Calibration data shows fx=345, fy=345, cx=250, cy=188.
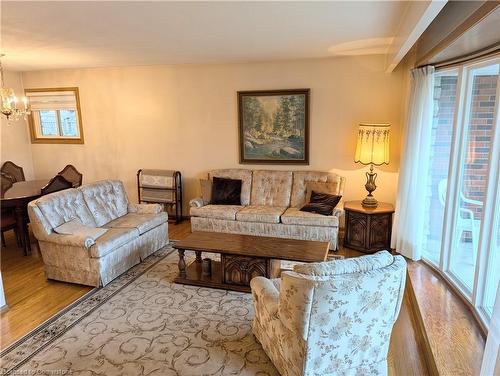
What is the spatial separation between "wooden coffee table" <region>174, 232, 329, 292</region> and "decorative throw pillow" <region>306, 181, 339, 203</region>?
1.39 metres

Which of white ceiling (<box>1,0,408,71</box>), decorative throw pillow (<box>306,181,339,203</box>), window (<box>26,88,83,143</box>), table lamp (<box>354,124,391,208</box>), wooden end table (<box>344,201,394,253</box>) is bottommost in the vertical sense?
wooden end table (<box>344,201,394,253</box>)

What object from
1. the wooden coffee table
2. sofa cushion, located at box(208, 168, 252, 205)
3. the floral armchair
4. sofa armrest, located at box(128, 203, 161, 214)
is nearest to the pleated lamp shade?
the wooden coffee table

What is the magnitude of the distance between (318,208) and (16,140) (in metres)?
5.68

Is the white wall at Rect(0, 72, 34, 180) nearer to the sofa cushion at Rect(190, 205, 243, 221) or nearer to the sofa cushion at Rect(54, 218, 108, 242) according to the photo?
the sofa cushion at Rect(54, 218, 108, 242)

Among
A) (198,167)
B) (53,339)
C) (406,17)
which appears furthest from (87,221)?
(406,17)

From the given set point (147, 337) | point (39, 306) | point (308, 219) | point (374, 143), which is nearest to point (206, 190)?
point (308, 219)

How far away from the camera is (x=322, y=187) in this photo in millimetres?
4898

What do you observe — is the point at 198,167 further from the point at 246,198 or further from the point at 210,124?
the point at 246,198

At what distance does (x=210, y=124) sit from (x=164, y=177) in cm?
117

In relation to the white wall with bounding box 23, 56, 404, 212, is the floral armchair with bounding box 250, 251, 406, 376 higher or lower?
lower

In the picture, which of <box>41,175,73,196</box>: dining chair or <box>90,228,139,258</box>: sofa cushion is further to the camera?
<box>41,175,73,196</box>: dining chair

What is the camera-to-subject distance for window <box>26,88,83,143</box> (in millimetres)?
6270

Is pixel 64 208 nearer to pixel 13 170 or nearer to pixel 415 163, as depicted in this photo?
pixel 13 170

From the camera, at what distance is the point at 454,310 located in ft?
9.37
